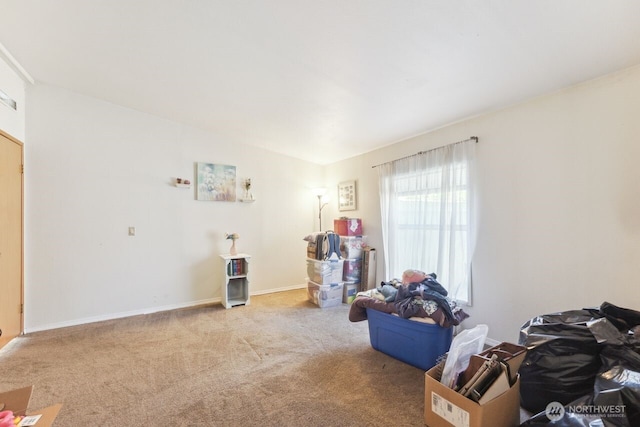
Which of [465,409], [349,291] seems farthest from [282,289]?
[465,409]

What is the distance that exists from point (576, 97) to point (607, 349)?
179 cm

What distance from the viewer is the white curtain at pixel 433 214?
2799 mm

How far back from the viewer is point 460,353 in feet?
5.20

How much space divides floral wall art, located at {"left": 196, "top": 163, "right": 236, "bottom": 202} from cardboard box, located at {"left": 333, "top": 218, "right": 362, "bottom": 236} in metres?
1.71

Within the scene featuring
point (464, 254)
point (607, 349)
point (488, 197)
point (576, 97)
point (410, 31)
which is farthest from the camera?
point (464, 254)

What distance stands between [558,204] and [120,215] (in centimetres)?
465

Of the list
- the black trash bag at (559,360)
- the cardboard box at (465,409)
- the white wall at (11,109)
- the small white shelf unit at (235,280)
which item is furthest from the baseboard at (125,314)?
the black trash bag at (559,360)

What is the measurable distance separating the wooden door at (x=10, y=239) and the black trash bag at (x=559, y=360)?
4352 mm

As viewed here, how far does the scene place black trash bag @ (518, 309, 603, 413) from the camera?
4.89 ft

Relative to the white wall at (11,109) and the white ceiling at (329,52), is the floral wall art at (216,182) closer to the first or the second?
the white ceiling at (329,52)

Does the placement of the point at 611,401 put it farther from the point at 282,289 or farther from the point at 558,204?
the point at 282,289

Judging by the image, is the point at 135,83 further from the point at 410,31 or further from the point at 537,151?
the point at 537,151

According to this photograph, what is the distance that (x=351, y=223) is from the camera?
4.12 metres

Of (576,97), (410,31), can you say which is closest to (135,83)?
(410,31)
